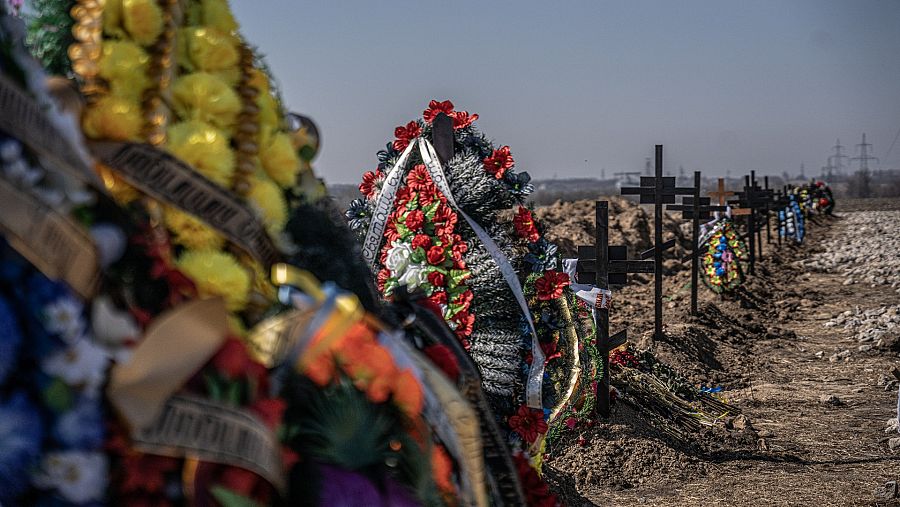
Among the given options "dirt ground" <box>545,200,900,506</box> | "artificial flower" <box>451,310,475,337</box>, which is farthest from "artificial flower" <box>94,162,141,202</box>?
"dirt ground" <box>545,200,900,506</box>

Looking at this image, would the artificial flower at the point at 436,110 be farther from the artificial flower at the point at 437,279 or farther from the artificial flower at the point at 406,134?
the artificial flower at the point at 437,279

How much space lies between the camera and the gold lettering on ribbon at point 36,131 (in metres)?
1.01

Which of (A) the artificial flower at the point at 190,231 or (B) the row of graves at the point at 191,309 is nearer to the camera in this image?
(B) the row of graves at the point at 191,309

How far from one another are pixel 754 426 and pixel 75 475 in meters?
8.34

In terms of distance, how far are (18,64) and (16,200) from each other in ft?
0.66

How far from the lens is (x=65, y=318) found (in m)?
1.00

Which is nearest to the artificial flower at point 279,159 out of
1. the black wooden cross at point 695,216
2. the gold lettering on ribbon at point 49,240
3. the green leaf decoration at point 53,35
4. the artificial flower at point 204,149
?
the artificial flower at point 204,149

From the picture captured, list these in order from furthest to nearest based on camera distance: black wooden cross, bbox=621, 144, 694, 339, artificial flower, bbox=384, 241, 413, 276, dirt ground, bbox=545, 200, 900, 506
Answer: black wooden cross, bbox=621, 144, 694, 339
dirt ground, bbox=545, 200, 900, 506
artificial flower, bbox=384, 241, 413, 276

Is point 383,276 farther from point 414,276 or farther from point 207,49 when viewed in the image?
point 207,49

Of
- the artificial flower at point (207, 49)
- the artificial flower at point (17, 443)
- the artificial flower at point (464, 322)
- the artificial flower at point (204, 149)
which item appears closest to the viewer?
the artificial flower at point (17, 443)

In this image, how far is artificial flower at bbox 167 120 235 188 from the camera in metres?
1.33

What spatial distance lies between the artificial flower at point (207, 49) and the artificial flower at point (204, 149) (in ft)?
0.42

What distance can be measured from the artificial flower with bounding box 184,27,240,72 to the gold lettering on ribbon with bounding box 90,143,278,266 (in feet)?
0.87

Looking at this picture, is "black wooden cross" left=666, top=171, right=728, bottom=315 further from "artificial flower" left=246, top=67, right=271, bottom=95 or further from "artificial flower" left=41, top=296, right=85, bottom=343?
"artificial flower" left=41, top=296, right=85, bottom=343
